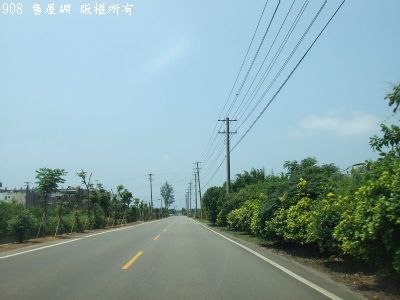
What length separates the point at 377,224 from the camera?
922 centimetres

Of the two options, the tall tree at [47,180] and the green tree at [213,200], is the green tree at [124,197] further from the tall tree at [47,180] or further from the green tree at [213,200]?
the tall tree at [47,180]

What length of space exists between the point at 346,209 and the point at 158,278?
4.48m

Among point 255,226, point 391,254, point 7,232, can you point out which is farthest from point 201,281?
point 7,232

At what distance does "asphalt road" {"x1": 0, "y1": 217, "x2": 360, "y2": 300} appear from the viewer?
10.1 m

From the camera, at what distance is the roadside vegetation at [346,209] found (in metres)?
9.30

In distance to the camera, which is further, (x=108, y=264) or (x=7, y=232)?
→ (x=7, y=232)

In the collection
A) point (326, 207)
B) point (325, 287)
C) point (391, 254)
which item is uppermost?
point (326, 207)

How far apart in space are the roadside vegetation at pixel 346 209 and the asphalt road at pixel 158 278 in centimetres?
98

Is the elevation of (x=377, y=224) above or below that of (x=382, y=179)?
below

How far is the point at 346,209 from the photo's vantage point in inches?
474

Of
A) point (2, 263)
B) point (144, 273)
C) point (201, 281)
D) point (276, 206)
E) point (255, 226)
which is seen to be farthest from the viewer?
point (255, 226)

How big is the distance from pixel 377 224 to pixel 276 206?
Answer: 1135 cm

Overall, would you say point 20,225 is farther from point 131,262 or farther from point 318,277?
point 318,277

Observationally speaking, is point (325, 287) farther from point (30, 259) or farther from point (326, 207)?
point (30, 259)
